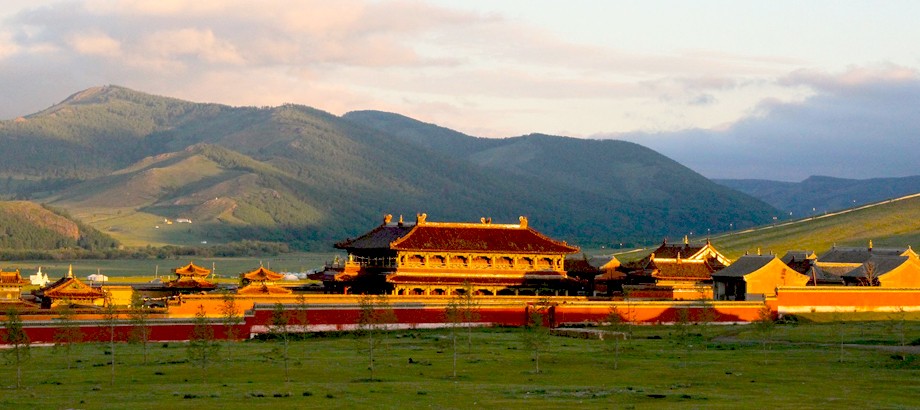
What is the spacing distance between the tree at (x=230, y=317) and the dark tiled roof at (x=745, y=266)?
38211mm

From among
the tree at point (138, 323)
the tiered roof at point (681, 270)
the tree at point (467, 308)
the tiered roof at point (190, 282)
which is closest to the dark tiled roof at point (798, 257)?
the tiered roof at point (681, 270)

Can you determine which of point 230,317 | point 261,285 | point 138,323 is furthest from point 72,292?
point 138,323

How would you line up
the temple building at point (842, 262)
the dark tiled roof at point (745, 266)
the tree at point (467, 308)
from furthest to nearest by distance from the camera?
the temple building at point (842, 262)
the dark tiled roof at point (745, 266)
the tree at point (467, 308)

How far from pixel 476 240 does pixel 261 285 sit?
1544 cm

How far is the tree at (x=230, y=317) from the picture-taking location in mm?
82250

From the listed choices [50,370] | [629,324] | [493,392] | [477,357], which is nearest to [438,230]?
[629,324]

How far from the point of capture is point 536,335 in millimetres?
70312

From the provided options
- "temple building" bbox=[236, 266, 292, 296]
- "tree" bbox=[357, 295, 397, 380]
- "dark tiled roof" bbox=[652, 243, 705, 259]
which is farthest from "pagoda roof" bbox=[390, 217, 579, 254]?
"dark tiled roof" bbox=[652, 243, 705, 259]

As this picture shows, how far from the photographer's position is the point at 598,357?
7025cm

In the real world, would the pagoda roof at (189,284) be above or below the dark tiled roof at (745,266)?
below

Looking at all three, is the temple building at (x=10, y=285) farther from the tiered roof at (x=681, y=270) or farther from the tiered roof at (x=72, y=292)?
the tiered roof at (x=681, y=270)

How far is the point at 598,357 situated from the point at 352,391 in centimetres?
1881

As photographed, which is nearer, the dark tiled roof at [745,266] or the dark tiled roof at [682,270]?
the dark tiled roof at [745,266]

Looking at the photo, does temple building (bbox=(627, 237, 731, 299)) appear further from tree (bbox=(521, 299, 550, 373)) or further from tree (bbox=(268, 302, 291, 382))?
tree (bbox=(268, 302, 291, 382))
